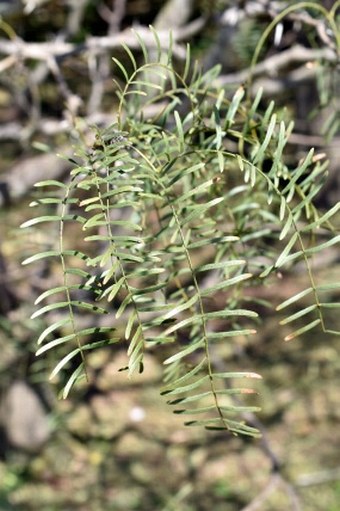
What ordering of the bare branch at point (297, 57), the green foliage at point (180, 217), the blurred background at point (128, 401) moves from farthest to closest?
the blurred background at point (128, 401), the bare branch at point (297, 57), the green foliage at point (180, 217)

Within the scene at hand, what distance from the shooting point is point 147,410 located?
9.56 ft

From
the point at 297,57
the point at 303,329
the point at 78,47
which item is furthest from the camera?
the point at 78,47

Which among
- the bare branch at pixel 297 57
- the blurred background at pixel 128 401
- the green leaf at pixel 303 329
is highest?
the green leaf at pixel 303 329

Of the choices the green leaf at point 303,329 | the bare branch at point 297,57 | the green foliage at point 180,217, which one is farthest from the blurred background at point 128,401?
the green leaf at point 303,329

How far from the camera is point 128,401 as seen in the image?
9.76ft

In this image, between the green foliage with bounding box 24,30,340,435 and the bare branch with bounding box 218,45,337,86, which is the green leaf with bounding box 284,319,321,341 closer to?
the green foliage with bounding box 24,30,340,435

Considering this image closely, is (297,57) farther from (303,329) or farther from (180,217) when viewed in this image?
(303,329)

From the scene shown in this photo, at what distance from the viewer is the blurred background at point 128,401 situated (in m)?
2.15

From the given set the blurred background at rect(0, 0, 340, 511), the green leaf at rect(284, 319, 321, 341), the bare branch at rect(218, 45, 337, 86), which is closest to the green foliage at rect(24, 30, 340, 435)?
the green leaf at rect(284, 319, 321, 341)

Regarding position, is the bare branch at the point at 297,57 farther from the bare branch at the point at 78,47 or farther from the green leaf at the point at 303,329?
the green leaf at the point at 303,329

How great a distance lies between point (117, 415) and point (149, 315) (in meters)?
1.03

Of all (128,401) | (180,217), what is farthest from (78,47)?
(128,401)

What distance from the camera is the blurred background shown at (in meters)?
2.15

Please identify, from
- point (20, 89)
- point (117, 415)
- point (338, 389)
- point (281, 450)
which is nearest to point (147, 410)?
point (117, 415)
